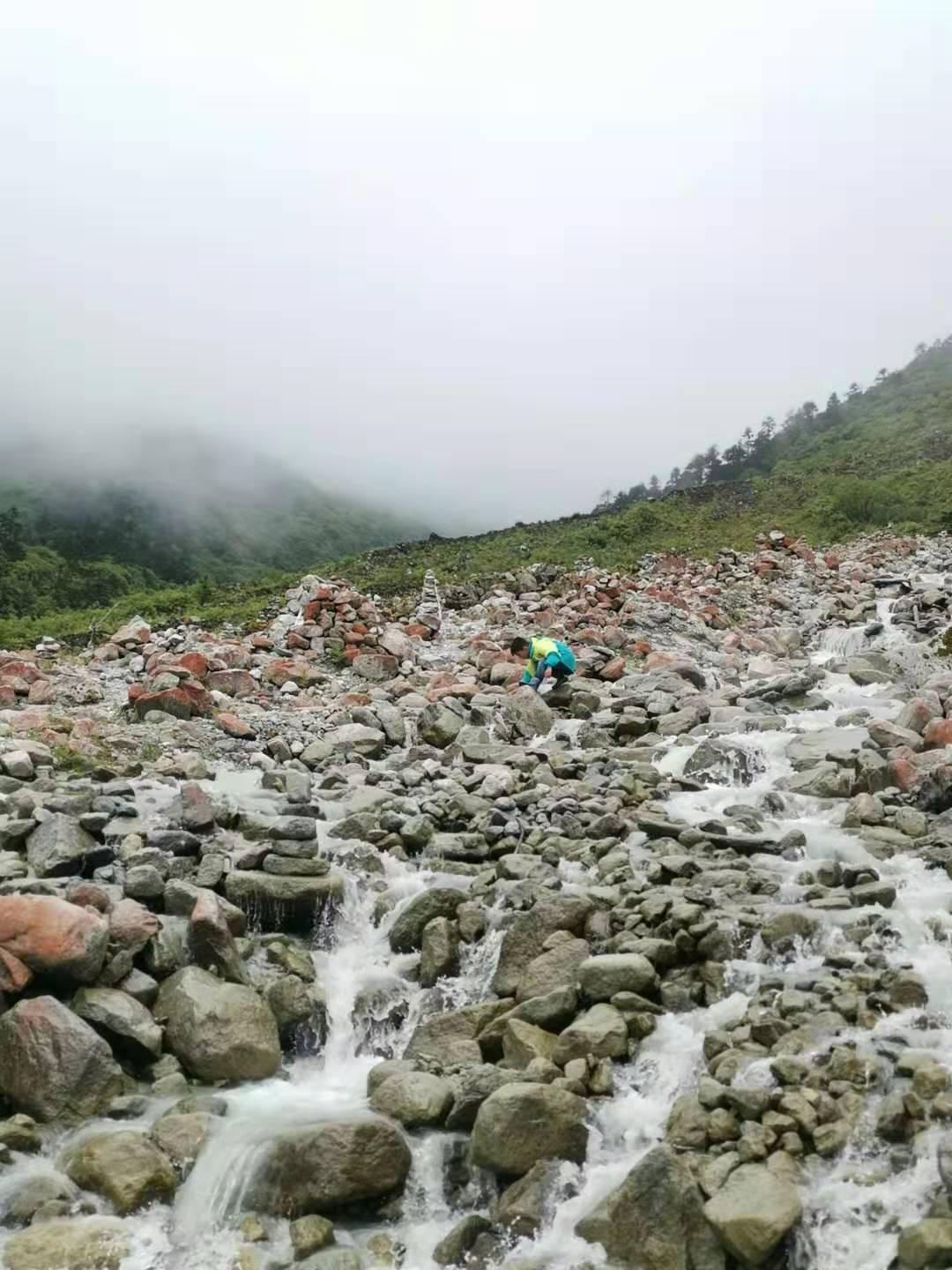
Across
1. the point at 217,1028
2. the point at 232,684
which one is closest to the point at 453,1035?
the point at 217,1028

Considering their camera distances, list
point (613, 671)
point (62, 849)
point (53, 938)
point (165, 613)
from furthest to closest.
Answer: point (165, 613) < point (613, 671) < point (62, 849) < point (53, 938)

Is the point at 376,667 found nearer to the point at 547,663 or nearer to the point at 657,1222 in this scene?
the point at 547,663

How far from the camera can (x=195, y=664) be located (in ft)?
62.2

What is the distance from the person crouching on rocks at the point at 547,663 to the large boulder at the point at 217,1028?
11468mm

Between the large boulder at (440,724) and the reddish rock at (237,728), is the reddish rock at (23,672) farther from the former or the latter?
the large boulder at (440,724)

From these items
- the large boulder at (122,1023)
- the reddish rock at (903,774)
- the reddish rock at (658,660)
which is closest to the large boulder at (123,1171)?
the large boulder at (122,1023)

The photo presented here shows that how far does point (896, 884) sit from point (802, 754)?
4.97 meters

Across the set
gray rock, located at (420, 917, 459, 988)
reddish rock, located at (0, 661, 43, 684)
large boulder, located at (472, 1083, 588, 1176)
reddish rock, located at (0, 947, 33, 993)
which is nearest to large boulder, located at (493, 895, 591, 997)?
gray rock, located at (420, 917, 459, 988)

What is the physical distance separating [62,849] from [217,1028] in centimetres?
330

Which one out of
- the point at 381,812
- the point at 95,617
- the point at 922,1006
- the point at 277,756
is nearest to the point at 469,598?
the point at 95,617

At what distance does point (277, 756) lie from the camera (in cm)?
1520

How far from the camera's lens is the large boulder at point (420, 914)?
10.0m

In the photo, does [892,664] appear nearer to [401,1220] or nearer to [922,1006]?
[922,1006]

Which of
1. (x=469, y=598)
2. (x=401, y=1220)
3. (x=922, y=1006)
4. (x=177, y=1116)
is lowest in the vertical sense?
(x=401, y=1220)
